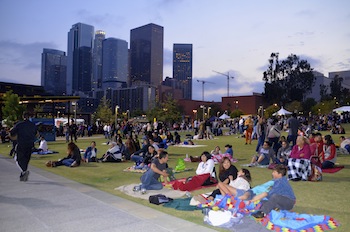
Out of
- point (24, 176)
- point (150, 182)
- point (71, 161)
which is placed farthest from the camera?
point (71, 161)

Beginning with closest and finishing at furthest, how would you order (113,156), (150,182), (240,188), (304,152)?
(240,188) → (150,182) → (304,152) → (113,156)

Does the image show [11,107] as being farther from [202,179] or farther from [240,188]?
[240,188]

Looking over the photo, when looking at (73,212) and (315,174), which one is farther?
(315,174)

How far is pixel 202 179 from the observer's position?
8211 millimetres

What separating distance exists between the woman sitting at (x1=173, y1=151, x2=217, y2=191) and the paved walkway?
6.12ft

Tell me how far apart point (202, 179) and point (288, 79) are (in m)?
74.3

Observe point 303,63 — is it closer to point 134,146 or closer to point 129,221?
point 134,146

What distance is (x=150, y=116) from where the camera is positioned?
73.6m

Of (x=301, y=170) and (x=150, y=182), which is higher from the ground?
(x=301, y=170)

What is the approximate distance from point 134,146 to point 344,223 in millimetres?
10459

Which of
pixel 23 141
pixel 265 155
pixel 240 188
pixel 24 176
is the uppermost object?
pixel 23 141

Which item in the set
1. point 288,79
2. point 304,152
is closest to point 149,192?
point 304,152

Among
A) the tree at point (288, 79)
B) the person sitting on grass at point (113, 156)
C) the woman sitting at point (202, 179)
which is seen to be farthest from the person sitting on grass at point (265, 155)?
the tree at point (288, 79)

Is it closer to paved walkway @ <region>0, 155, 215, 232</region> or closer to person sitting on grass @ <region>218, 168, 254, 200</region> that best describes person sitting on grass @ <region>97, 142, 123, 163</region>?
paved walkway @ <region>0, 155, 215, 232</region>
